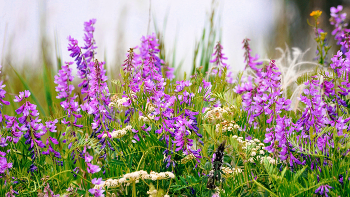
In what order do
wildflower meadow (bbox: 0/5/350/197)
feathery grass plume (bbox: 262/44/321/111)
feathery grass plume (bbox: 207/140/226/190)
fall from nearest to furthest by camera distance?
feathery grass plume (bbox: 207/140/226/190) → wildflower meadow (bbox: 0/5/350/197) → feathery grass plume (bbox: 262/44/321/111)

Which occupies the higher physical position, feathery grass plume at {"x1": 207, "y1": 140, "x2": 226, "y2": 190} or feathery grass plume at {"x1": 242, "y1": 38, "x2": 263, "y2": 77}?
feathery grass plume at {"x1": 242, "y1": 38, "x2": 263, "y2": 77}

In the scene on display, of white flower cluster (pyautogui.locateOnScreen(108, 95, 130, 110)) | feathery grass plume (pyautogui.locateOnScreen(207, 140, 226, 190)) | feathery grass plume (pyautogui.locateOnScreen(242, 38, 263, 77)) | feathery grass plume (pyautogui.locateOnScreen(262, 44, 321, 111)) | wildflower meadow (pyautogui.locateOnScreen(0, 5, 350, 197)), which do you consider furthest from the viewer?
feathery grass plume (pyautogui.locateOnScreen(242, 38, 263, 77))

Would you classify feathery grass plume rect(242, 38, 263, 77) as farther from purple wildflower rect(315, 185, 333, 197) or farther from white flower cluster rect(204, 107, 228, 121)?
purple wildflower rect(315, 185, 333, 197)

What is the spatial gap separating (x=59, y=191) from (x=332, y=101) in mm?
1573

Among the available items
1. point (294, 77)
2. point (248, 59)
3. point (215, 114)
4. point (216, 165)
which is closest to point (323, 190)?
point (216, 165)

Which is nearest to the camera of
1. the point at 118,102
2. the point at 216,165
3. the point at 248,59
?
the point at 216,165

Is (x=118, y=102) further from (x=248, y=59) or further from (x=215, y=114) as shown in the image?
(x=248, y=59)

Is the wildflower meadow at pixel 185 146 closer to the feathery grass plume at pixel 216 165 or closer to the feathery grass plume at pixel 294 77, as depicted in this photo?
the feathery grass plume at pixel 216 165

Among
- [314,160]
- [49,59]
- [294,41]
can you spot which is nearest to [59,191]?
[314,160]

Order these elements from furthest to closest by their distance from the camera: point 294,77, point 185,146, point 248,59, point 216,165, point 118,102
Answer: point 248,59 → point 294,77 → point 118,102 → point 185,146 → point 216,165

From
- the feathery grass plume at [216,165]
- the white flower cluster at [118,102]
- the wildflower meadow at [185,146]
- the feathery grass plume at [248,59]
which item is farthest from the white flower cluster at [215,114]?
the feathery grass plume at [248,59]

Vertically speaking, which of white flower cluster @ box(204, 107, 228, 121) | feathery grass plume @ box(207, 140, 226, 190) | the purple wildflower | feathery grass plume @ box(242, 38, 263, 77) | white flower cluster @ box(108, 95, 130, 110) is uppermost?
feathery grass plume @ box(242, 38, 263, 77)

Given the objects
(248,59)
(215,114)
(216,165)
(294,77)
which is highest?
(248,59)

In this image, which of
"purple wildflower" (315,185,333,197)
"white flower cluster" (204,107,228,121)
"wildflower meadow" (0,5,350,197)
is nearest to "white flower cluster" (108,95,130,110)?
"wildflower meadow" (0,5,350,197)
